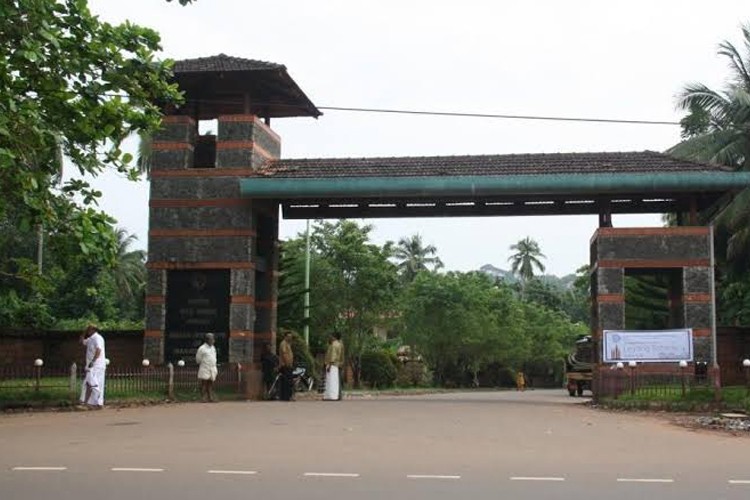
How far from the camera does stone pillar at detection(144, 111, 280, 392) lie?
25172 millimetres

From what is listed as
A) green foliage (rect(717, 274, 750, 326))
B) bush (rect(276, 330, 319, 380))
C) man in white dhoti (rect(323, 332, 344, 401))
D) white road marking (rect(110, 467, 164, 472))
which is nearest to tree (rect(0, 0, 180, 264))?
white road marking (rect(110, 467, 164, 472))

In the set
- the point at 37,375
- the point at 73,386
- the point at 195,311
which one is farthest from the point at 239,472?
the point at 195,311

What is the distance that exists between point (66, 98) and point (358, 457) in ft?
19.2

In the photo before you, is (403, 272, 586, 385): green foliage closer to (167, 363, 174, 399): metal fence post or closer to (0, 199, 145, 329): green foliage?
(0, 199, 145, 329): green foliage

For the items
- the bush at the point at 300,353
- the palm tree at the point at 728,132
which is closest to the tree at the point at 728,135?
the palm tree at the point at 728,132

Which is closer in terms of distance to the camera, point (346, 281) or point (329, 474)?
point (329, 474)

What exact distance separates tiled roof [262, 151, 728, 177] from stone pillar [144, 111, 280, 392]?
128 cm

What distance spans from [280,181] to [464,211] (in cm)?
603

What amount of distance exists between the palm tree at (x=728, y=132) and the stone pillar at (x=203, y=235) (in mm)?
17743

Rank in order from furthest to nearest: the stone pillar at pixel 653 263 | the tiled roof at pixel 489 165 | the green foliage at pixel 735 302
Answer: the green foliage at pixel 735 302 < the tiled roof at pixel 489 165 < the stone pillar at pixel 653 263

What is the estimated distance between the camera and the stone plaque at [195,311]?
25.2 meters

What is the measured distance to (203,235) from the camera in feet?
83.4

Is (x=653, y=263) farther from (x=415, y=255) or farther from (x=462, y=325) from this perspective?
(x=415, y=255)

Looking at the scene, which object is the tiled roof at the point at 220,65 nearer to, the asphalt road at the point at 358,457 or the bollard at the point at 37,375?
the bollard at the point at 37,375
